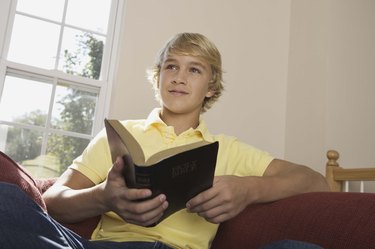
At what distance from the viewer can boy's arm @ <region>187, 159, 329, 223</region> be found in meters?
1.00

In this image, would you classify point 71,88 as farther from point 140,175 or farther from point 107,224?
point 140,175

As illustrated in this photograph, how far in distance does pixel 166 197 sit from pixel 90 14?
1.76 metres

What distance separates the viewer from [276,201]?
3.82 feet

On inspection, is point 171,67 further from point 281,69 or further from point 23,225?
point 281,69

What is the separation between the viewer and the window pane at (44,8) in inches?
87.4

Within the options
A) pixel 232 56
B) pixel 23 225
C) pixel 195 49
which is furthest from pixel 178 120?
pixel 232 56

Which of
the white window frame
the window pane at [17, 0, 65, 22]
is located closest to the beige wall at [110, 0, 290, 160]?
the white window frame

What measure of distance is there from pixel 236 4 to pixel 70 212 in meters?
1.92

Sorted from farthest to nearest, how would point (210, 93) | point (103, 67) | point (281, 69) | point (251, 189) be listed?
point (281, 69) < point (103, 67) < point (210, 93) < point (251, 189)

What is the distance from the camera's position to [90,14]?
7.74ft

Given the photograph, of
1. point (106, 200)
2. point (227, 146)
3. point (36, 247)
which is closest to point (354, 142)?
point (227, 146)

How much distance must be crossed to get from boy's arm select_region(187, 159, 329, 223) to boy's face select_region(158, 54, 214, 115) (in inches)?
13.7

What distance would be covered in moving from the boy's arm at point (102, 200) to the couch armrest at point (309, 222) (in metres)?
0.35

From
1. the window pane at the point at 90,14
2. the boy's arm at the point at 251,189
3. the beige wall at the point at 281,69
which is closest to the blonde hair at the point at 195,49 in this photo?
the boy's arm at the point at 251,189
